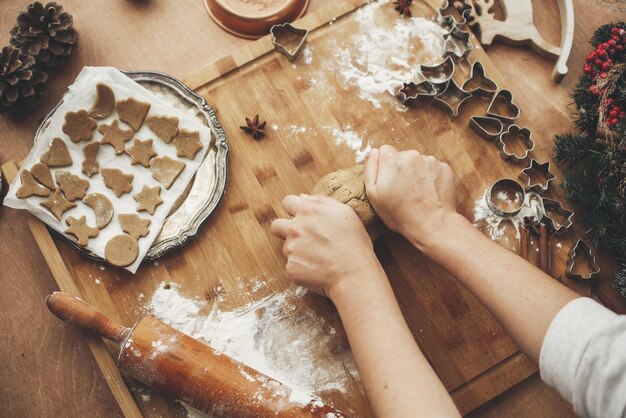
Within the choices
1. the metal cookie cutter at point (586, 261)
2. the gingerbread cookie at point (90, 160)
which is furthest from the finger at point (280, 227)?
the metal cookie cutter at point (586, 261)

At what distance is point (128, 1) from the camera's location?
5.21 feet

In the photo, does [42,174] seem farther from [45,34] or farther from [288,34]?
[288,34]

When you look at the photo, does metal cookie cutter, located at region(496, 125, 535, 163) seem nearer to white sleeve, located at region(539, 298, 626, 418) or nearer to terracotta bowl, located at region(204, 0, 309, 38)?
white sleeve, located at region(539, 298, 626, 418)

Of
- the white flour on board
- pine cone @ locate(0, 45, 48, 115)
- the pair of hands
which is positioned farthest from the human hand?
pine cone @ locate(0, 45, 48, 115)

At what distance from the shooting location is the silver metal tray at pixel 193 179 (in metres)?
1.35

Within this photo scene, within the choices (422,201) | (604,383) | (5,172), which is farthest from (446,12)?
(5,172)

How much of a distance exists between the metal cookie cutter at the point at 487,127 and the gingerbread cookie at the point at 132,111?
937 millimetres

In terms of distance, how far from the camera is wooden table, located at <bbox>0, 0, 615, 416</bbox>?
4.48ft

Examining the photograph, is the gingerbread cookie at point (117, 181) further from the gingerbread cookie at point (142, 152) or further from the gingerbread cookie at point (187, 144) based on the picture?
the gingerbread cookie at point (187, 144)

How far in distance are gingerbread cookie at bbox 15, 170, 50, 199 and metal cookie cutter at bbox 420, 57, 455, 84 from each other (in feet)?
3.71

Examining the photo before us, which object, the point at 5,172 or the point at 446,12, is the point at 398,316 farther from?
the point at 5,172

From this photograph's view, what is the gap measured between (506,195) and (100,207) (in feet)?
Result: 3.77

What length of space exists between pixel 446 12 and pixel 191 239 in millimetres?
1032

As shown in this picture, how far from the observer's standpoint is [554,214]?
144cm
